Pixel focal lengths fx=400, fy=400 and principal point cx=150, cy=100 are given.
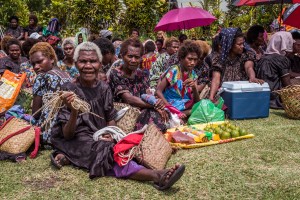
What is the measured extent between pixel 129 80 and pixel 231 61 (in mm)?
2440

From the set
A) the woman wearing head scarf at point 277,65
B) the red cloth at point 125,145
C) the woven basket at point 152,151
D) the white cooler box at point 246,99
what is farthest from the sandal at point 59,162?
the woman wearing head scarf at point 277,65

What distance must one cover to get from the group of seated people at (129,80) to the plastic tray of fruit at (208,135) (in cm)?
28

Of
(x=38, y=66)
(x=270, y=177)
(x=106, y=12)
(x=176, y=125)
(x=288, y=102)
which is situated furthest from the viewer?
(x=106, y=12)

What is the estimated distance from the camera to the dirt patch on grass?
12.5 ft

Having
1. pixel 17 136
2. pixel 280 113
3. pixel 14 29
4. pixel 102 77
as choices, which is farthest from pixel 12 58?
pixel 14 29

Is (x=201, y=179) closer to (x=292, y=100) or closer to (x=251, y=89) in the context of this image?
(x=251, y=89)

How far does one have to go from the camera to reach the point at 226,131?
17.5 ft

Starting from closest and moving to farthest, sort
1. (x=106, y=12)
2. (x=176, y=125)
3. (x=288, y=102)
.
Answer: (x=176, y=125)
(x=288, y=102)
(x=106, y=12)

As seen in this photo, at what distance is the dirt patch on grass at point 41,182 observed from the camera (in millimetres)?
3818

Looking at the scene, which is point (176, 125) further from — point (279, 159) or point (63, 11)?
point (63, 11)

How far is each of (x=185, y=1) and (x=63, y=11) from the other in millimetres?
7024

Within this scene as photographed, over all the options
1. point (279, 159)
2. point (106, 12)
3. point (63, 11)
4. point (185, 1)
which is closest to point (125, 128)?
point (279, 159)

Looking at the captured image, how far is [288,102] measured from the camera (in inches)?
258

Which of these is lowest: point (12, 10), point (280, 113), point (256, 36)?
point (280, 113)
